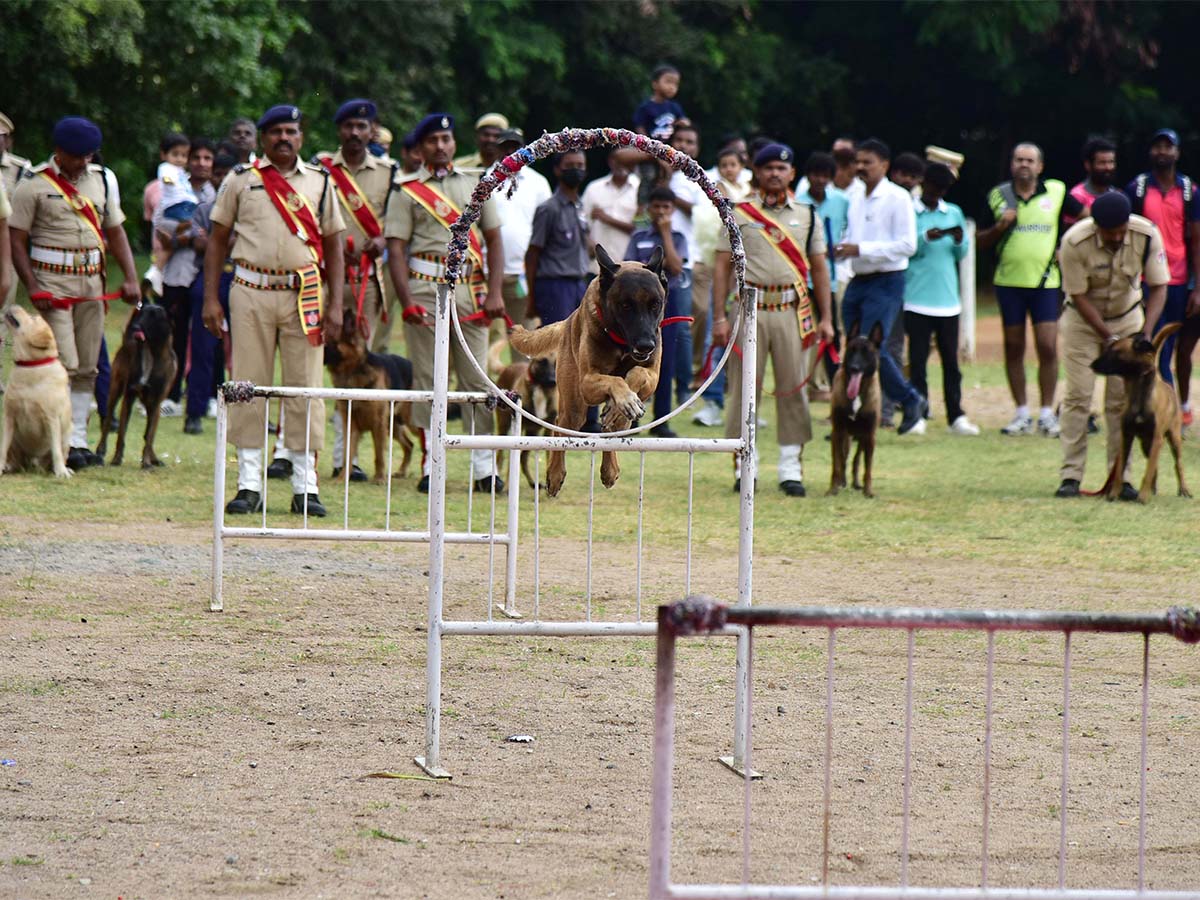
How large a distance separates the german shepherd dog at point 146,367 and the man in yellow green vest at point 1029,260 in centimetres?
756

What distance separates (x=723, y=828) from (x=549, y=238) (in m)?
7.68

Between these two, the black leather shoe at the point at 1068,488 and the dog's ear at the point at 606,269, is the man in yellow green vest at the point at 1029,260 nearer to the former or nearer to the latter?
the black leather shoe at the point at 1068,488

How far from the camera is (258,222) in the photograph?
9.78m

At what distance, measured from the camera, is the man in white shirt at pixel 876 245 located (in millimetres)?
13922

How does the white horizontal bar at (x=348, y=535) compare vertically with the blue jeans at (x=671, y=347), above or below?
below

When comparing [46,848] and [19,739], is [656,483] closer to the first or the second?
[19,739]

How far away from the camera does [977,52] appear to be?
1319 inches

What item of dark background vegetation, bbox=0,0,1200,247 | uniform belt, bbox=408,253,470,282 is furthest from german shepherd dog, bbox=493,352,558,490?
dark background vegetation, bbox=0,0,1200,247

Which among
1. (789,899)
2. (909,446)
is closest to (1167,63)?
(909,446)

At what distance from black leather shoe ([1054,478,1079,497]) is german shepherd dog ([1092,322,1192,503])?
28cm

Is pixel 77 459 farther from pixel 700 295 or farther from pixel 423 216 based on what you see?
pixel 700 295

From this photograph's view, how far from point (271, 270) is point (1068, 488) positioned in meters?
6.13

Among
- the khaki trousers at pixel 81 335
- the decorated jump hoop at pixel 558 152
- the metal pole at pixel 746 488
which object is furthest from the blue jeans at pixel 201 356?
the metal pole at pixel 746 488

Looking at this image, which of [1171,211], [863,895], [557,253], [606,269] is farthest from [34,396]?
[1171,211]
